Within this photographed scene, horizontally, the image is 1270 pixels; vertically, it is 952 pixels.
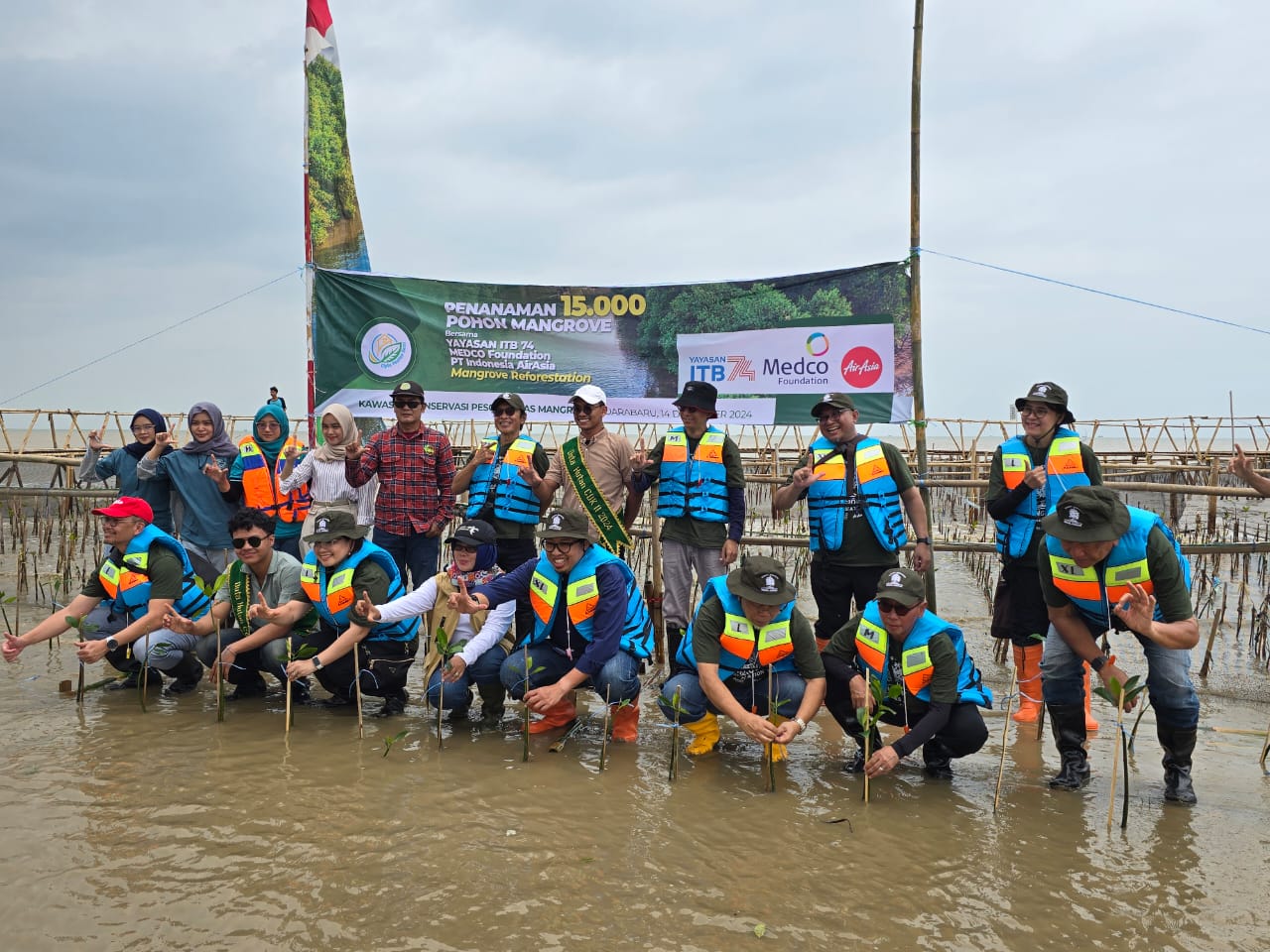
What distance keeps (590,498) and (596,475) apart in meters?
0.14

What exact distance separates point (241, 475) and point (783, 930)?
14.8 feet

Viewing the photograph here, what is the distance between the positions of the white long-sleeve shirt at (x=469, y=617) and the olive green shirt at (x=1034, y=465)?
251cm

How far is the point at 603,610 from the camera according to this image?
4.25 meters

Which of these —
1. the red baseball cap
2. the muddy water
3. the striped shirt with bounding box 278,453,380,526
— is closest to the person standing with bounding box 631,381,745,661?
the muddy water

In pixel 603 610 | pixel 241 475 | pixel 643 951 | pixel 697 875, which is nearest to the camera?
pixel 643 951

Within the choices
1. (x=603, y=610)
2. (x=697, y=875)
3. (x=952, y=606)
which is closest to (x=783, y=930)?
(x=697, y=875)

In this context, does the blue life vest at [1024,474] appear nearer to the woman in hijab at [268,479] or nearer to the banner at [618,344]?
the banner at [618,344]

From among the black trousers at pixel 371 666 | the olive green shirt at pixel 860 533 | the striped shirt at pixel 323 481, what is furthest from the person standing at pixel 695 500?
the striped shirt at pixel 323 481

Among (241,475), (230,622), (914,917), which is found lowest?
(914,917)

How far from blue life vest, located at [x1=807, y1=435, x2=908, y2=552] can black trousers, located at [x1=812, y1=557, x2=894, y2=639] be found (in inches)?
5.3

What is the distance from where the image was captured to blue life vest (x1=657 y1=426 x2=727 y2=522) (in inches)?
201

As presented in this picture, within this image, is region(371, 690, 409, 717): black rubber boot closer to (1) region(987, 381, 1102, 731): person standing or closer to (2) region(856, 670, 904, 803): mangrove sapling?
(2) region(856, 670, 904, 803): mangrove sapling

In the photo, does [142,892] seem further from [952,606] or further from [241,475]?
[952,606]

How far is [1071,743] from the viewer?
12.7 ft
